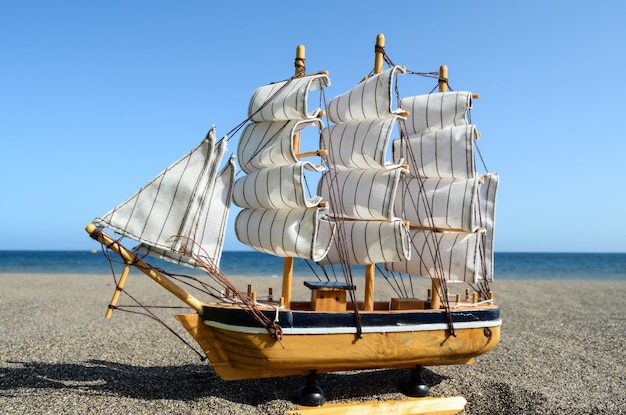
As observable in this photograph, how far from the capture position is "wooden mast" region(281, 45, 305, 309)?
9.52 m

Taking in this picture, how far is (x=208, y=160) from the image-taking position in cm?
890

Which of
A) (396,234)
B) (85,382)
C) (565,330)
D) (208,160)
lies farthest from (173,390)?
(565,330)

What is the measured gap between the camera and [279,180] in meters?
9.85

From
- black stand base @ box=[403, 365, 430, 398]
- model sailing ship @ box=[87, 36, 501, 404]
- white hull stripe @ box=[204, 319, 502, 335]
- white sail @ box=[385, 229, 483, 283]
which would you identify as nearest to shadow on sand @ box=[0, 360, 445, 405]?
black stand base @ box=[403, 365, 430, 398]

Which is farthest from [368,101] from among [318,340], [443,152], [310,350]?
[310,350]

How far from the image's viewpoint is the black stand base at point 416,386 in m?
9.70

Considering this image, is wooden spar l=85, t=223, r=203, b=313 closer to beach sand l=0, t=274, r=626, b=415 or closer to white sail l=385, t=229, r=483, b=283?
beach sand l=0, t=274, r=626, b=415

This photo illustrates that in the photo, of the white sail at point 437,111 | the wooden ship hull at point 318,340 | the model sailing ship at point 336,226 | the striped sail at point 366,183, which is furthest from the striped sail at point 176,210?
the white sail at point 437,111

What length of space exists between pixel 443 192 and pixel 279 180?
3.70 m

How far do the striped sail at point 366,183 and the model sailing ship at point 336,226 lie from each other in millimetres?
28

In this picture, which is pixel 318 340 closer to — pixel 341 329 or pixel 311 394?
pixel 341 329

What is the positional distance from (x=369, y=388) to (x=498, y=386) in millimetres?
2457

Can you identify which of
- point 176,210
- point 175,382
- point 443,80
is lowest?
point 175,382

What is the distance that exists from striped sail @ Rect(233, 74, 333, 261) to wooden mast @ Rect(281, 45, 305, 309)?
7.2 inches
